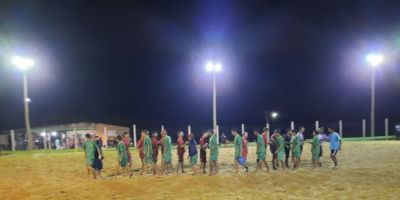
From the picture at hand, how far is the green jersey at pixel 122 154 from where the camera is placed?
17.4 metres

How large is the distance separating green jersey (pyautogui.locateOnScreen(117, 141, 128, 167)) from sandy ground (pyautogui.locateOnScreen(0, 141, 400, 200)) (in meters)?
0.60

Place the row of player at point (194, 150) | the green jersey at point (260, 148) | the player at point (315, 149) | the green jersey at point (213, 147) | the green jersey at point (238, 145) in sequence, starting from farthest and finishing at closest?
1. the player at point (315, 149)
2. the green jersey at point (260, 148)
3. the green jersey at point (213, 147)
4. the green jersey at point (238, 145)
5. the row of player at point (194, 150)

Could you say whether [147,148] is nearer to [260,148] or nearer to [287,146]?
[260,148]

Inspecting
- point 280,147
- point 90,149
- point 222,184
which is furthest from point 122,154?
point 280,147

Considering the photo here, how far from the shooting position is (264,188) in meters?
14.3

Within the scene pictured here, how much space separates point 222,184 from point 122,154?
180 inches

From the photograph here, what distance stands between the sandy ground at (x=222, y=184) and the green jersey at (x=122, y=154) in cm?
60

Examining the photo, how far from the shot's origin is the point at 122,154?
17469 mm

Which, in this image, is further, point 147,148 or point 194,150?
point 194,150

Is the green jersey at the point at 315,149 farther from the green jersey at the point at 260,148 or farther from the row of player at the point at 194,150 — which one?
the green jersey at the point at 260,148

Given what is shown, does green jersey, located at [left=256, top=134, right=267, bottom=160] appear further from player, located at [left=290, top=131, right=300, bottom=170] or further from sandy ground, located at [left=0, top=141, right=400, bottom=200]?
player, located at [left=290, top=131, right=300, bottom=170]

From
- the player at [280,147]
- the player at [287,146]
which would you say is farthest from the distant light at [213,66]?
the player at [280,147]

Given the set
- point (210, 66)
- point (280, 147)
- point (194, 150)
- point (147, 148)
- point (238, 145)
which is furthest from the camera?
point (210, 66)

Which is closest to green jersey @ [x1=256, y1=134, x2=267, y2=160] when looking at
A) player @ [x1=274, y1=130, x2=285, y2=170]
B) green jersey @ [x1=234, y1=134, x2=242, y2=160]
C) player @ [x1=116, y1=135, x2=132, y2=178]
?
player @ [x1=274, y1=130, x2=285, y2=170]
